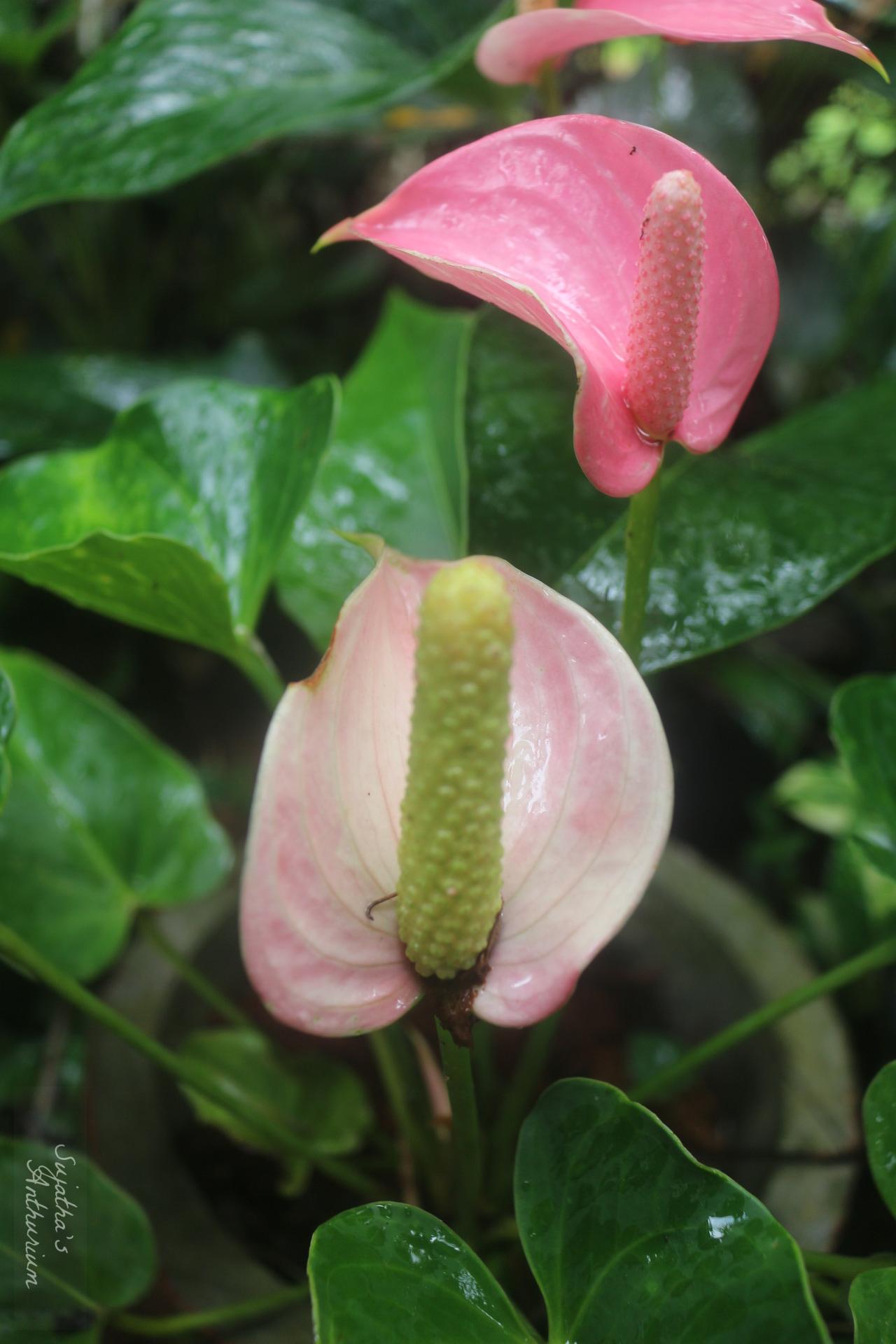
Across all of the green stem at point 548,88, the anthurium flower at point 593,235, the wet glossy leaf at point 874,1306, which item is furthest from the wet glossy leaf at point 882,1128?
the green stem at point 548,88

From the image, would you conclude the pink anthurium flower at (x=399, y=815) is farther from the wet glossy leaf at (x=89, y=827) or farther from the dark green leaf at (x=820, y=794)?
the dark green leaf at (x=820, y=794)

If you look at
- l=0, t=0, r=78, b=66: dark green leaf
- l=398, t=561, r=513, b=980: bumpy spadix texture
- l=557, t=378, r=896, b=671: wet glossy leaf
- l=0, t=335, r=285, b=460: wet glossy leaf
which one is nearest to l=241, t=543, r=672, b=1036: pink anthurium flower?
l=398, t=561, r=513, b=980: bumpy spadix texture

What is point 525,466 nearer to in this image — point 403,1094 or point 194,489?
point 194,489

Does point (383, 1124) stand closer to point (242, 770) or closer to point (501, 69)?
point (242, 770)

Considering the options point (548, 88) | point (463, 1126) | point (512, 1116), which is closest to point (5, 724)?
point (463, 1126)

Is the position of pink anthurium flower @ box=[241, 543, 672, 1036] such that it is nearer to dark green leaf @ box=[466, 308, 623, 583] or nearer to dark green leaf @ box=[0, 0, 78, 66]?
dark green leaf @ box=[466, 308, 623, 583]

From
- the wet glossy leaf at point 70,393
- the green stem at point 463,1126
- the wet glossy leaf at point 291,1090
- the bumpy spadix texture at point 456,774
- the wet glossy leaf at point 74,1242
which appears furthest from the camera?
the wet glossy leaf at point 70,393
